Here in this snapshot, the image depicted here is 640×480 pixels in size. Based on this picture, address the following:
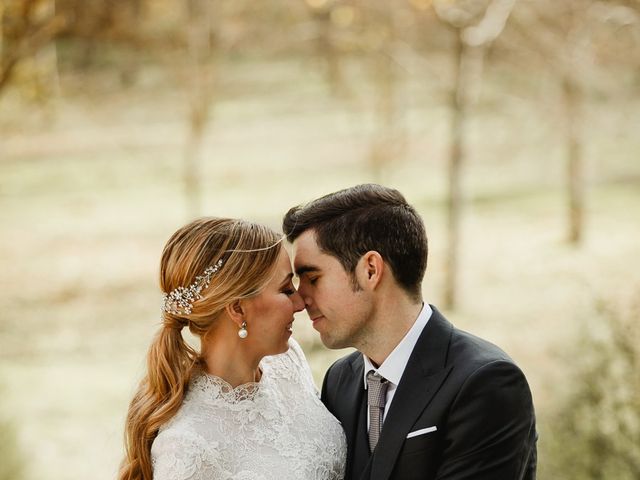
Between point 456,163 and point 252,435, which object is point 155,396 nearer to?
point 252,435

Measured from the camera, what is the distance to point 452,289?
9.41 meters

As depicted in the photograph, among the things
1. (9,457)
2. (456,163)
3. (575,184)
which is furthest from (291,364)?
(575,184)

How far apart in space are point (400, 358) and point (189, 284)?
623mm

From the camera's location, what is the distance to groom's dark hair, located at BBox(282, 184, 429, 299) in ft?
7.36

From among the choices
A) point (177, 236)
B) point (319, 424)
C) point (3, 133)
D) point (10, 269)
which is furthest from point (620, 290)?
point (10, 269)

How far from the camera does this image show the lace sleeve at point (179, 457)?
2049 millimetres

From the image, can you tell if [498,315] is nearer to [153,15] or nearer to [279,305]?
[153,15]

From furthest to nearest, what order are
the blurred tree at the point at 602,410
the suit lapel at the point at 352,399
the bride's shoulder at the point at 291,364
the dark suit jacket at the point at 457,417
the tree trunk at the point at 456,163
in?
1. the tree trunk at the point at 456,163
2. the blurred tree at the point at 602,410
3. the bride's shoulder at the point at 291,364
4. the suit lapel at the point at 352,399
5. the dark suit jacket at the point at 457,417

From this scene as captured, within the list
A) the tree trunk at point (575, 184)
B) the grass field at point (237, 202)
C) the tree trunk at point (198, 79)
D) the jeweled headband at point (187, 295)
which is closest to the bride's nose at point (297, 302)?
the jeweled headband at point (187, 295)

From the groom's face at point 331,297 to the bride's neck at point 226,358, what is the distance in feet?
0.78

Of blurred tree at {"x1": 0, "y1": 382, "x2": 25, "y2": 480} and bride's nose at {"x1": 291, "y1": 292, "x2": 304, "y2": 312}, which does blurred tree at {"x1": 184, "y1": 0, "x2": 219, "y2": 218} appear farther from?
bride's nose at {"x1": 291, "y1": 292, "x2": 304, "y2": 312}

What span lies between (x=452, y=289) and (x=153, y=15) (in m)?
5.69

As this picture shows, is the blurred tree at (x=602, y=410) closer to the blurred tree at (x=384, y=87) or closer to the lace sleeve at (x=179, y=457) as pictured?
the lace sleeve at (x=179, y=457)

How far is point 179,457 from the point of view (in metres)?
2.06
